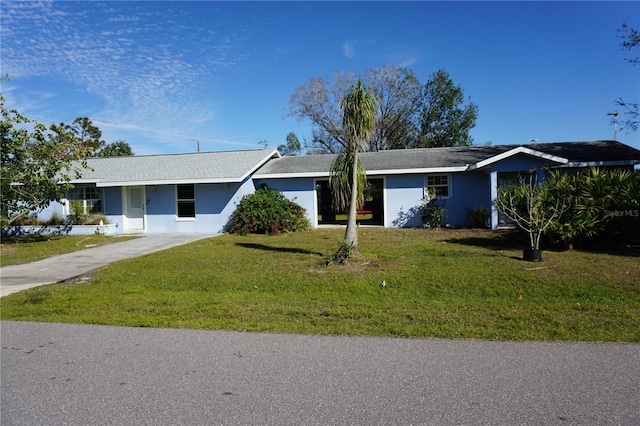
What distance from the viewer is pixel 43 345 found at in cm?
550

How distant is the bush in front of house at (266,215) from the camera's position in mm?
18328

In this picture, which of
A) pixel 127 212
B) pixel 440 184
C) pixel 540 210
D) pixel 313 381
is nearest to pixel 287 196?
pixel 440 184

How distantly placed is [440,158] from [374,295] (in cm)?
1396

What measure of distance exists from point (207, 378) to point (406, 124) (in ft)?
117

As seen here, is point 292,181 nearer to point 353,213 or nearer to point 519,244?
point 353,213

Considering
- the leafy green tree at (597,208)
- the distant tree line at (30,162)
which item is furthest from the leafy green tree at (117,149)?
the leafy green tree at (597,208)

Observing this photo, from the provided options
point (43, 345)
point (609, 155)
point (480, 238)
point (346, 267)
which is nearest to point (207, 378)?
point (43, 345)

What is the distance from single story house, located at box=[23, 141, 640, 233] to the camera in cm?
1842

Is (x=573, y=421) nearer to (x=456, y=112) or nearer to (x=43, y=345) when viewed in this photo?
(x=43, y=345)

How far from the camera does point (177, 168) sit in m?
21.4

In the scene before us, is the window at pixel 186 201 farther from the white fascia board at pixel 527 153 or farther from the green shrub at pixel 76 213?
the white fascia board at pixel 527 153

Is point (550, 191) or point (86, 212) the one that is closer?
point (550, 191)

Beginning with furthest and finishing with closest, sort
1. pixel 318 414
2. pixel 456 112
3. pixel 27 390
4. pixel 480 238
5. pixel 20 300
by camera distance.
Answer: pixel 456 112 < pixel 480 238 < pixel 20 300 < pixel 27 390 < pixel 318 414

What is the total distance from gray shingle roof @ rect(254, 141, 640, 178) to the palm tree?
319 inches
